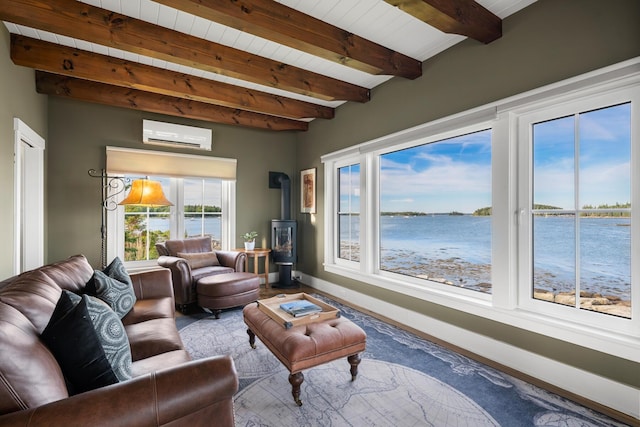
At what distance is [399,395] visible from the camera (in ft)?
6.62

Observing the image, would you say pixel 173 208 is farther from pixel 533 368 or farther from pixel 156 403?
pixel 533 368

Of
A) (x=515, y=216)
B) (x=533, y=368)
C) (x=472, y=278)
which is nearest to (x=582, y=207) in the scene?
(x=515, y=216)

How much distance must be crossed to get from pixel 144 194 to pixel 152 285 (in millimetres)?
1334

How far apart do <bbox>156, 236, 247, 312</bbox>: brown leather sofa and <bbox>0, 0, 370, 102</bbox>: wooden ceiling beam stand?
86.5 inches

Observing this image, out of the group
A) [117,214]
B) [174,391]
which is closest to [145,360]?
[174,391]

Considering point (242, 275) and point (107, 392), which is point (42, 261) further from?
point (107, 392)

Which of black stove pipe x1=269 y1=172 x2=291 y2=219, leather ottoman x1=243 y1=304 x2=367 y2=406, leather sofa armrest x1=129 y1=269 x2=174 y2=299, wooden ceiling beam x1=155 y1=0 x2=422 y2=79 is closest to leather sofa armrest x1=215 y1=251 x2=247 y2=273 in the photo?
black stove pipe x1=269 y1=172 x2=291 y2=219

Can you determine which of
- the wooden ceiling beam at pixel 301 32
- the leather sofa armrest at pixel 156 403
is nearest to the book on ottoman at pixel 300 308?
the leather sofa armrest at pixel 156 403

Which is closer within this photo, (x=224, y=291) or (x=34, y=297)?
(x=34, y=297)

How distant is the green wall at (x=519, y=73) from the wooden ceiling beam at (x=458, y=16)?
0.12 metres

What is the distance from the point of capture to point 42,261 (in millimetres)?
3434

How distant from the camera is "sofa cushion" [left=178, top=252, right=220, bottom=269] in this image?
3.97 meters

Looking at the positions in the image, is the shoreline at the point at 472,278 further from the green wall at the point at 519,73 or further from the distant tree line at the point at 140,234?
the distant tree line at the point at 140,234

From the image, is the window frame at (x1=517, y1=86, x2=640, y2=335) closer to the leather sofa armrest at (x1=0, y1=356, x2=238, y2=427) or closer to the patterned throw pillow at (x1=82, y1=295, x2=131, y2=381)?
the leather sofa armrest at (x1=0, y1=356, x2=238, y2=427)
